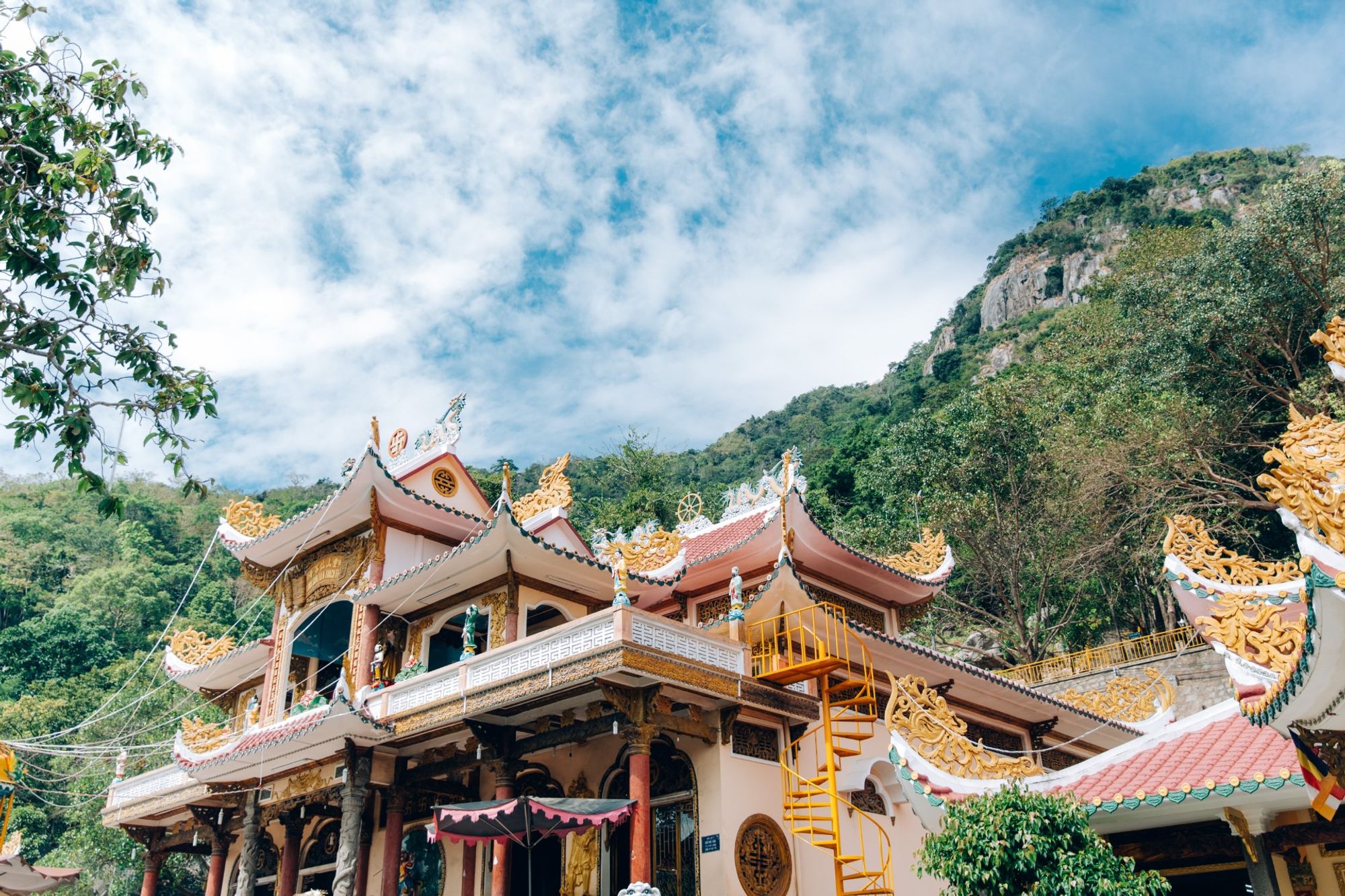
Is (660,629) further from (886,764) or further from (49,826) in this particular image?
(49,826)

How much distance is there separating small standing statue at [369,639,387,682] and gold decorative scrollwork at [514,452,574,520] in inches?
120

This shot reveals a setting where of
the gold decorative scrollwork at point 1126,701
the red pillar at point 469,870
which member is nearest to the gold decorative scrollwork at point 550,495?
the red pillar at point 469,870

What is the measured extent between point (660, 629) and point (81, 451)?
6604 mm

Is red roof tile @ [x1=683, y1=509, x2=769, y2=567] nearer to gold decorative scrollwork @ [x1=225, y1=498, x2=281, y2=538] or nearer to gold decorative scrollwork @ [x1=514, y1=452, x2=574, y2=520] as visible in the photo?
gold decorative scrollwork @ [x1=514, y1=452, x2=574, y2=520]

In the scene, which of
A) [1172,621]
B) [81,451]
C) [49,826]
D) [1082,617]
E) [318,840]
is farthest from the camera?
[49,826]

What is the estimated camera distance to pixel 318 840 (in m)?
17.3

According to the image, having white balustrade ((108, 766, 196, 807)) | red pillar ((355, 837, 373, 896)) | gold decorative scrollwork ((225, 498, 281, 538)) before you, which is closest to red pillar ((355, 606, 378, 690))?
red pillar ((355, 837, 373, 896))

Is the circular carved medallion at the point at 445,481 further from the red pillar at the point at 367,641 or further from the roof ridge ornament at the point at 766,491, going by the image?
the roof ridge ornament at the point at 766,491

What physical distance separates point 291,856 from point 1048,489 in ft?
74.9

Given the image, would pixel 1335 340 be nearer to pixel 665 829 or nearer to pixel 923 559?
pixel 665 829

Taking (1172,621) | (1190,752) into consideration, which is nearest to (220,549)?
(1172,621)

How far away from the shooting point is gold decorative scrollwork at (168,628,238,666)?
65.7ft

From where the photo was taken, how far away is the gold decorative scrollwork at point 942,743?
31.4 feet

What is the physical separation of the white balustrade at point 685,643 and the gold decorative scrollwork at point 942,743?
3.01 m
